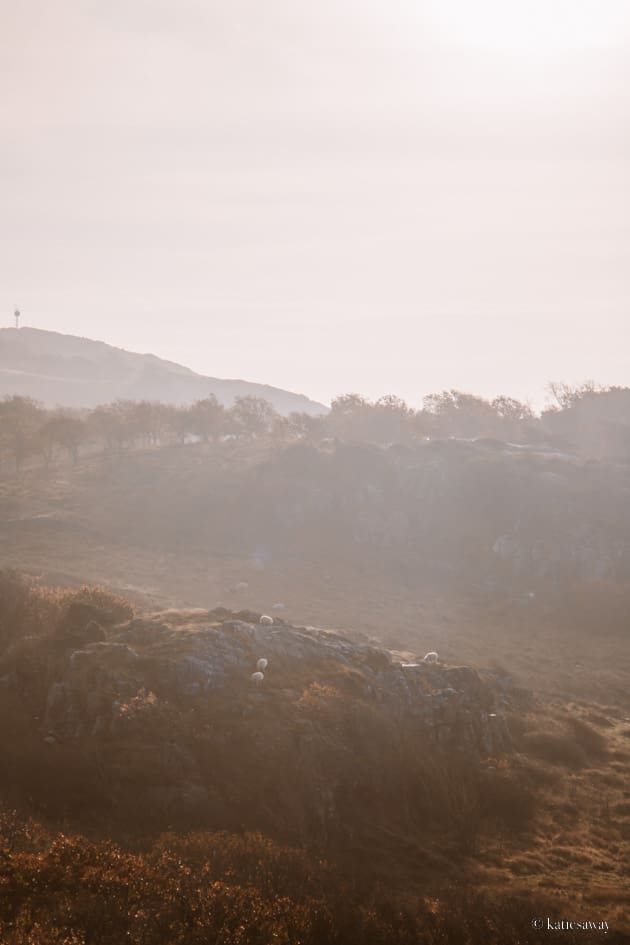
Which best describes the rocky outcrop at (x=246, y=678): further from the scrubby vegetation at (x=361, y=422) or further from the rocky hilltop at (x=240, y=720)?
the scrubby vegetation at (x=361, y=422)

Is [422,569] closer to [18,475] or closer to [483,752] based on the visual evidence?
[483,752]

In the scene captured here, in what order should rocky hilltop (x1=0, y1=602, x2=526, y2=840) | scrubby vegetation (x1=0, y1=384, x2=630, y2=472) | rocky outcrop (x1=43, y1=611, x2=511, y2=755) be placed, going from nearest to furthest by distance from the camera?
1. rocky hilltop (x1=0, y1=602, x2=526, y2=840)
2. rocky outcrop (x1=43, y1=611, x2=511, y2=755)
3. scrubby vegetation (x1=0, y1=384, x2=630, y2=472)

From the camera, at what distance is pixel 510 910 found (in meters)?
18.4

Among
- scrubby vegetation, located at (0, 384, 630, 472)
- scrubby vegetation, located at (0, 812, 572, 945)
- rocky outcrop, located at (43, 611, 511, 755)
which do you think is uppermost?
scrubby vegetation, located at (0, 384, 630, 472)

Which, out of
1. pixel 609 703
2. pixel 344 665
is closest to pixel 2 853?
pixel 344 665

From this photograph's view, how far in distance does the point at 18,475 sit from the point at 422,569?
6390 centimetres

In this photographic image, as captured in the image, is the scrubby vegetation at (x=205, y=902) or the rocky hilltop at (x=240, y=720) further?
the rocky hilltop at (x=240, y=720)

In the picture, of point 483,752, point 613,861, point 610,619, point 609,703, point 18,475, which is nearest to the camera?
point 613,861

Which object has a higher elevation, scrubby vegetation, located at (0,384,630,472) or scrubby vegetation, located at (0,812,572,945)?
scrubby vegetation, located at (0,384,630,472)

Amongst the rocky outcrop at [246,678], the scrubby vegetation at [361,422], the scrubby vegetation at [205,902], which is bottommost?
the scrubby vegetation at [205,902]

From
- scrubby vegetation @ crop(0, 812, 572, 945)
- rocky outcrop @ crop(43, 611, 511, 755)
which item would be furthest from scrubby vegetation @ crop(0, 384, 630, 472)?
scrubby vegetation @ crop(0, 812, 572, 945)

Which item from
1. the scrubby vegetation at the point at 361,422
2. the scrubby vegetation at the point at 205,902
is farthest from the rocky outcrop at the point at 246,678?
the scrubby vegetation at the point at 361,422

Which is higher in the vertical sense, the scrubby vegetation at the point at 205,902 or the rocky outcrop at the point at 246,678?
the rocky outcrop at the point at 246,678

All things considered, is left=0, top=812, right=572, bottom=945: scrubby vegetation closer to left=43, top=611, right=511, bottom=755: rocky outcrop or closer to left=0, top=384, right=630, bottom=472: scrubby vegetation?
left=43, top=611, right=511, bottom=755: rocky outcrop
